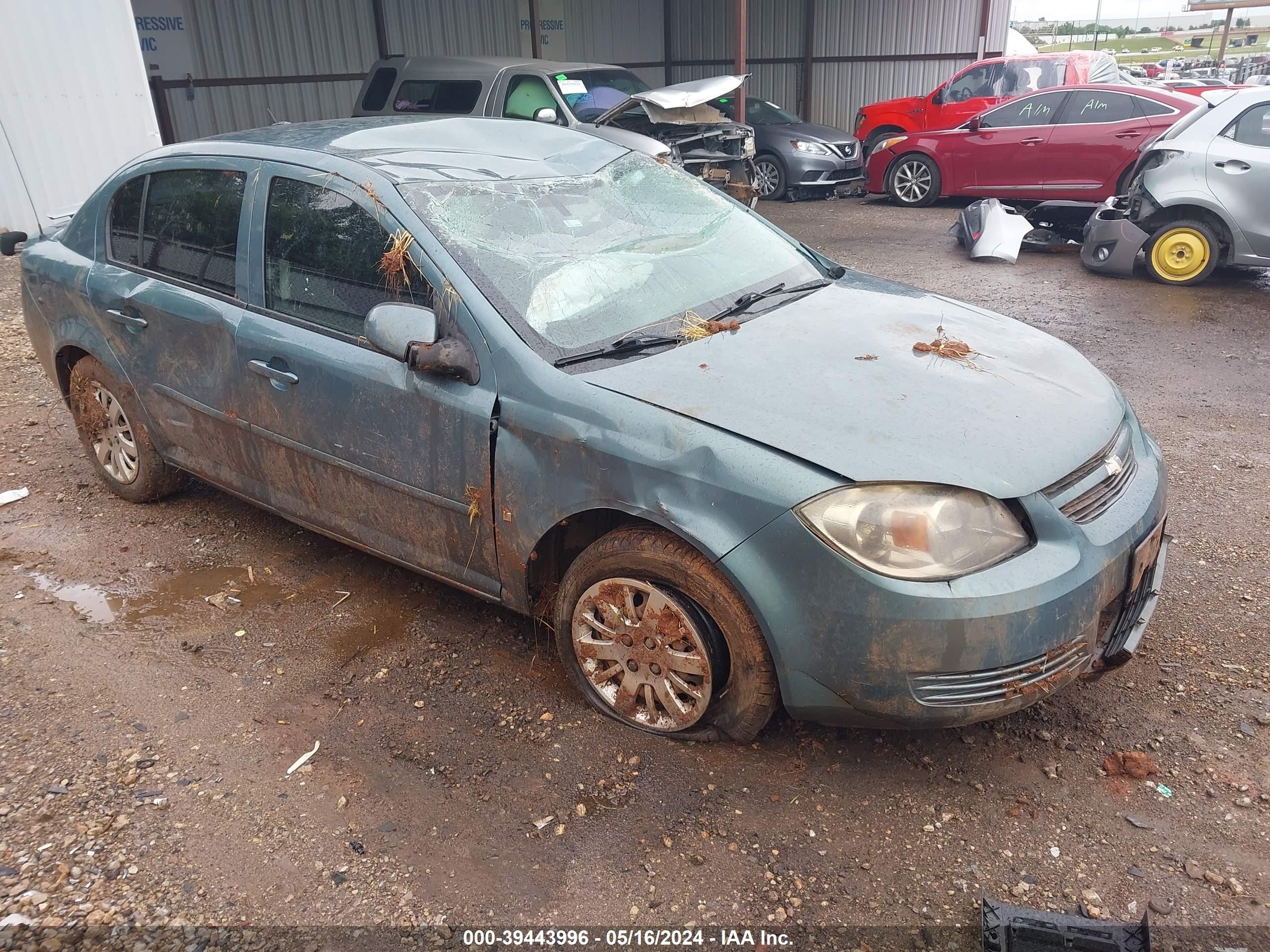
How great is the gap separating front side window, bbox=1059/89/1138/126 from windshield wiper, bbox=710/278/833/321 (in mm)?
8786

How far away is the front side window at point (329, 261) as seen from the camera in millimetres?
3045

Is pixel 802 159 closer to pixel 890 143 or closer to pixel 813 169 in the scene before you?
pixel 813 169

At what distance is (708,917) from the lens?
229cm

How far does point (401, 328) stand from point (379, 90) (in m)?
9.63

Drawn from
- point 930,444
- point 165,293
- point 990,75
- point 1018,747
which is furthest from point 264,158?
point 990,75

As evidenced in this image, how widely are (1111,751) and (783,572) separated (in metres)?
1.23

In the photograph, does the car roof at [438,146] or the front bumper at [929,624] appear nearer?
the front bumper at [929,624]

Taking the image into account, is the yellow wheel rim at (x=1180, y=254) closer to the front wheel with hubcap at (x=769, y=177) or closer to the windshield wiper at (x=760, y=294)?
the front wheel with hubcap at (x=769, y=177)

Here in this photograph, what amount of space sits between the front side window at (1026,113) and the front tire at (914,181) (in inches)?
38.2

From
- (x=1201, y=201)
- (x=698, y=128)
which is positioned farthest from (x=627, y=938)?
(x=698, y=128)

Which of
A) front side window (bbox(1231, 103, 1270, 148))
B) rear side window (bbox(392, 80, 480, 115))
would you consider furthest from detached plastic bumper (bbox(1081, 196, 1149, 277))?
rear side window (bbox(392, 80, 480, 115))

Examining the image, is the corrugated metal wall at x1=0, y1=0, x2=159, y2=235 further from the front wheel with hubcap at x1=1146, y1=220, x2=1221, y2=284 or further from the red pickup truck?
the red pickup truck

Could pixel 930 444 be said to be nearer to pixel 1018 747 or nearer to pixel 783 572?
pixel 783 572

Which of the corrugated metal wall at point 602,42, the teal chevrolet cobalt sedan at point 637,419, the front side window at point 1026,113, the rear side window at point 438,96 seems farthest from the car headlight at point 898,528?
the corrugated metal wall at point 602,42
